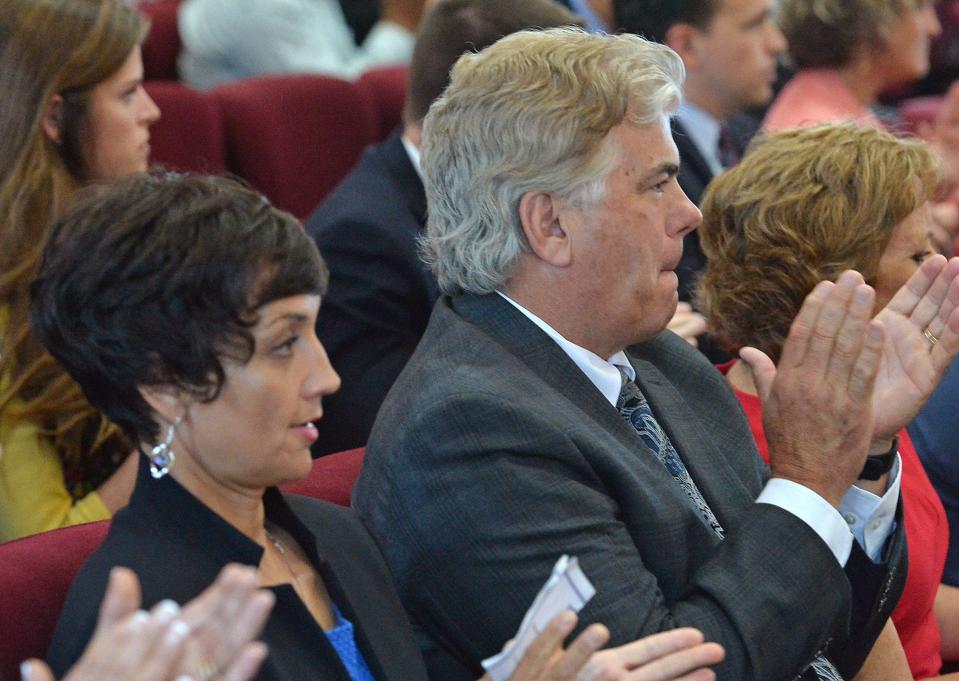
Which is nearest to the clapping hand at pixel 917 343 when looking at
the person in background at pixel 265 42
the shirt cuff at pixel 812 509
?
the shirt cuff at pixel 812 509

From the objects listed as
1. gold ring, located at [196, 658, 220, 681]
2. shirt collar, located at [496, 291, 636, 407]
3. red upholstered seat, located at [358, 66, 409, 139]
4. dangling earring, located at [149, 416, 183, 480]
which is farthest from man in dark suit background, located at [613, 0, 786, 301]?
gold ring, located at [196, 658, 220, 681]

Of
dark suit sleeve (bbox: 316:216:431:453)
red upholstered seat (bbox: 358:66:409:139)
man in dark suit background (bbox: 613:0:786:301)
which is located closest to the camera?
dark suit sleeve (bbox: 316:216:431:453)

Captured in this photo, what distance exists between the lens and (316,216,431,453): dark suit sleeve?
2561 mm

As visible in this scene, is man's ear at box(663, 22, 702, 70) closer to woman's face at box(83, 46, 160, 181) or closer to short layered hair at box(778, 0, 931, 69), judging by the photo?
short layered hair at box(778, 0, 931, 69)

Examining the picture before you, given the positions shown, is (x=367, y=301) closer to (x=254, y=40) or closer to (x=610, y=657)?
(x=610, y=657)

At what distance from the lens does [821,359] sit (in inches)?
66.8

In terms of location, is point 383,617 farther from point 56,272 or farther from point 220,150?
point 220,150

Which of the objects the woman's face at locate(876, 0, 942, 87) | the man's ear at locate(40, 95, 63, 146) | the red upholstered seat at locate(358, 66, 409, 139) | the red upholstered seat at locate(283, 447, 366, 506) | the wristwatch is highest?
the man's ear at locate(40, 95, 63, 146)

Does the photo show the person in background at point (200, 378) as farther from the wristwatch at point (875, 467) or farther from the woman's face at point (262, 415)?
the wristwatch at point (875, 467)

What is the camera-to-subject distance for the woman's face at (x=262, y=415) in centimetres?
140

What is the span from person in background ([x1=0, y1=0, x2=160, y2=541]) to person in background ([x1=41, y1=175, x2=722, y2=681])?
0.69m

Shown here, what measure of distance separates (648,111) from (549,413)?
415 millimetres

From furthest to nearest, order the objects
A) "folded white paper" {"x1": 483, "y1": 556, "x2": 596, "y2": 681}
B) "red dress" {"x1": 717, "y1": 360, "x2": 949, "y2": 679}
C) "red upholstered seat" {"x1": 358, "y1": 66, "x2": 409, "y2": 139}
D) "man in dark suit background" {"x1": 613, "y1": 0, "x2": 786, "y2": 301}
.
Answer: "red upholstered seat" {"x1": 358, "y1": 66, "x2": 409, "y2": 139} → "man in dark suit background" {"x1": 613, "y1": 0, "x2": 786, "y2": 301} → "red dress" {"x1": 717, "y1": 360, "x2": 949, "y2": 679} → "folded white paper" {"x1": 483, "y1": 556, "x2": 596, "y2": 681}

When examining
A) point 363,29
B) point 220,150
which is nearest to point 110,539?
point 220,150
